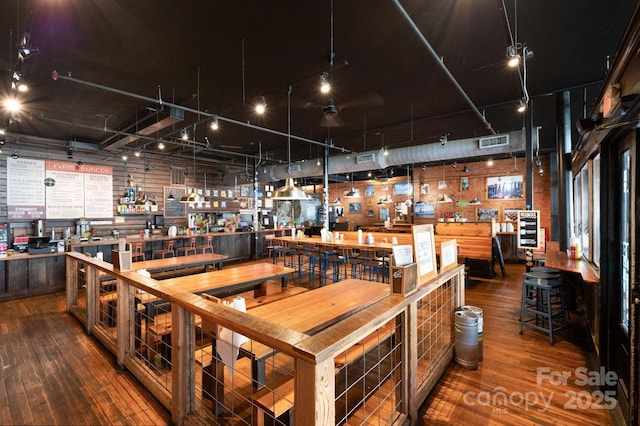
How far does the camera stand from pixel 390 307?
1772 mm

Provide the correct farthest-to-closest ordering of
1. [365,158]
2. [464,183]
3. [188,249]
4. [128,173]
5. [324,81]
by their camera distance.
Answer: [464,183]
[128,173]
[365,158]
[188,249]
[324,81]

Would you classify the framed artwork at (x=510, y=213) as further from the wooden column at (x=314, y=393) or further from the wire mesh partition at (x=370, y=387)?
the wooden column at (x=314, y=393)

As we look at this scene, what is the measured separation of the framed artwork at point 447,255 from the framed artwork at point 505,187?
8.89 metres

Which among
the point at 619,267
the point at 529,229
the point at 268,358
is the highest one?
the point at 529,229

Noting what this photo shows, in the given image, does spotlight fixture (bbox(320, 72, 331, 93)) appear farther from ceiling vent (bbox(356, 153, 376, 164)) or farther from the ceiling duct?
ceiling vent (bbox(356, 153, 376, 164))

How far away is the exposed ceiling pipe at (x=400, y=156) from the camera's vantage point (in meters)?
6.66

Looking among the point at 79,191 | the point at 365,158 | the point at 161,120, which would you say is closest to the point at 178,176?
the point at 79,191

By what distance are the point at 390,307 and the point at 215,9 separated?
3.25 metres

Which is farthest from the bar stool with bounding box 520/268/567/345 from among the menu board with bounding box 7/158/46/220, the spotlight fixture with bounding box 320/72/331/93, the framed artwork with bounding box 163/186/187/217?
the menu board with bounding box 7/158/46/220

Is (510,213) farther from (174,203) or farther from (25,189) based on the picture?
(25,189)

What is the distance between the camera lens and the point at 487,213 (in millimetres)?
10703

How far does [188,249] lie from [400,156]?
6.33 metres

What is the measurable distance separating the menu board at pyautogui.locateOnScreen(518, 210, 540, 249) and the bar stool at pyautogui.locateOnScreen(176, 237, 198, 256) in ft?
25.4

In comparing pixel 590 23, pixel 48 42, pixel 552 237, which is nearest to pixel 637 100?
pixel 590 23
